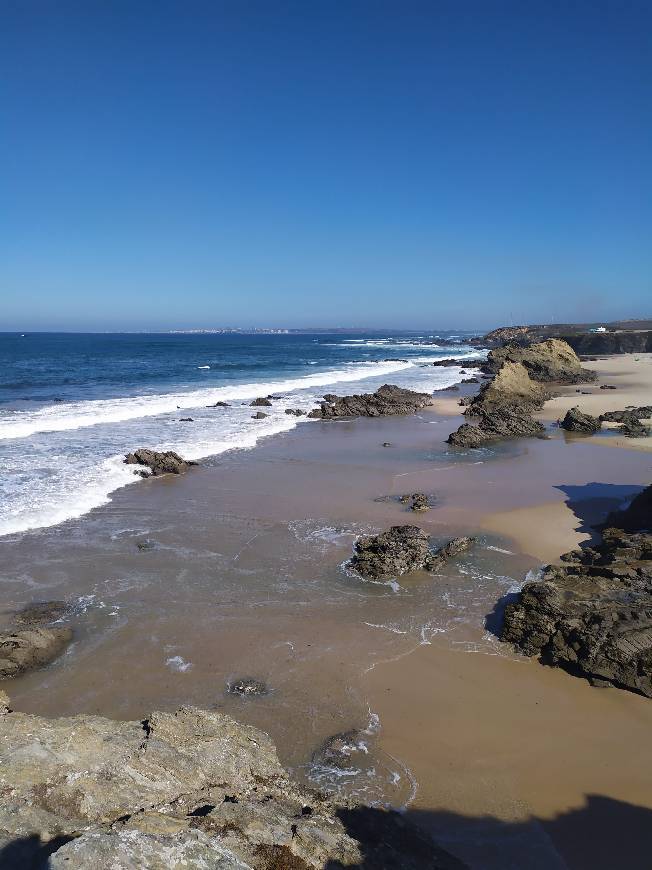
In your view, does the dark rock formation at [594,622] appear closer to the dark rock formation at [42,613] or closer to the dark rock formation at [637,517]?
the dark rock formation at [637,517]

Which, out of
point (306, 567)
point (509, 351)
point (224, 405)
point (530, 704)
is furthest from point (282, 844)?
point (509, 351)

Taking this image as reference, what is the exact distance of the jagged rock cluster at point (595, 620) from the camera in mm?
6961

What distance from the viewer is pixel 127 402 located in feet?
109

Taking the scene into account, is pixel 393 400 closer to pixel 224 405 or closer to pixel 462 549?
pixel 224 405

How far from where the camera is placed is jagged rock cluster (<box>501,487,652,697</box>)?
274 inches

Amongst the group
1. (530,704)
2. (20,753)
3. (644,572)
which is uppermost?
(20,753)

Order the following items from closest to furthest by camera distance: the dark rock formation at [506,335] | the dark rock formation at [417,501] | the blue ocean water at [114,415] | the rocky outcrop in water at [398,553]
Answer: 1. the rocky outcrop in water at [398,553]
2. the dark rock formation at [417,501]
3. the blue ocean water at [114,415]
4. the dark rock formation at [506,335]

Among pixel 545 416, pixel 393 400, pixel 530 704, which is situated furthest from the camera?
pixel 393 400

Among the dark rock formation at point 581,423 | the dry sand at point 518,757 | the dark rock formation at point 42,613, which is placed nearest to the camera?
the dry sand at point 518,757

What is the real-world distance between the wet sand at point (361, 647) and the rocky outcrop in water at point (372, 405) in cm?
1316

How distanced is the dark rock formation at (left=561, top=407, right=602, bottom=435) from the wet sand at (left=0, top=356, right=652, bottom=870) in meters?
7.41

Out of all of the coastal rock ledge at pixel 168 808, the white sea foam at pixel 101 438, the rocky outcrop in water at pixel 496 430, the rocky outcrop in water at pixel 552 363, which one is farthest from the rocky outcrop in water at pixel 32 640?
the rocky outcrop in water at pixel 552 363

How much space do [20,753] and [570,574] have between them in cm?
838

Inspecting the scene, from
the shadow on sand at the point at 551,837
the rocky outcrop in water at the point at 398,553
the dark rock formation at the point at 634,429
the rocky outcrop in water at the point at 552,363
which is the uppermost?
the rocky outcrop in water at the point at 552,363
